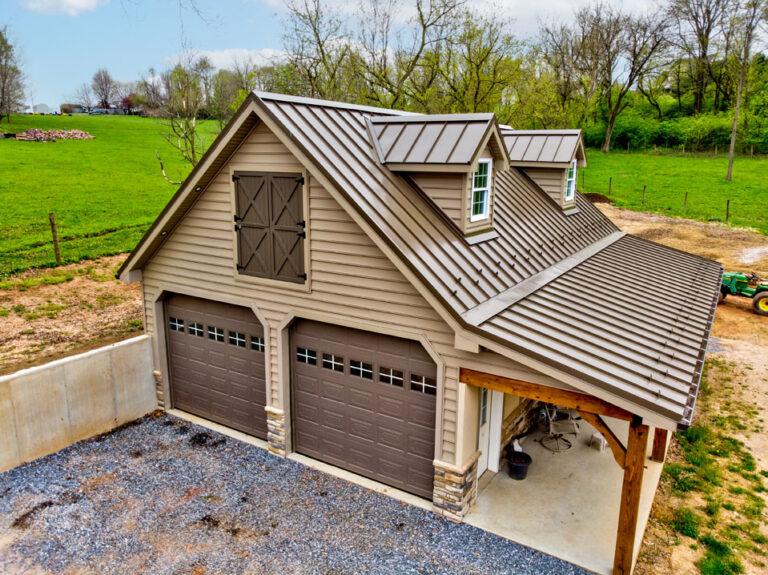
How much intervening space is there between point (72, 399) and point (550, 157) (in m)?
12.6

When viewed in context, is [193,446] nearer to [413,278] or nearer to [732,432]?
[413,278]

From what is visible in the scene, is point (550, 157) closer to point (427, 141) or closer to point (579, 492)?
point (427, 141)

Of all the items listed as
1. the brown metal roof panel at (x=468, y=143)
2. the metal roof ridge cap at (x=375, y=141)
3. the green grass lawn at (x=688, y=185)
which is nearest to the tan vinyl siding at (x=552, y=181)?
the brown metal roof panel at (x=468, y=143)

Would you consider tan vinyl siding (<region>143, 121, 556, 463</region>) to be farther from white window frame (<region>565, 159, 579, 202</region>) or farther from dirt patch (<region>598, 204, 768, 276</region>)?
dirt patch (<region>598, 204, 768, 276</region>)

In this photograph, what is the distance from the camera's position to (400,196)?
9.44 m

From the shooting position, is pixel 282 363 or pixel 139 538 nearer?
pixel 139 538

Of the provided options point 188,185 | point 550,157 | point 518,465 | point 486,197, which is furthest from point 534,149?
point 188,185

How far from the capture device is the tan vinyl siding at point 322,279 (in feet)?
27.5

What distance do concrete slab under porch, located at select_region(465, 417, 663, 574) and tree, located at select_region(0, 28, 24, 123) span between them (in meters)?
52.4

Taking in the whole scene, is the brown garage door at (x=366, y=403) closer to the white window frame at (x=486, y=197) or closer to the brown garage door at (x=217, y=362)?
the brown garage door at (x=217, y=362)

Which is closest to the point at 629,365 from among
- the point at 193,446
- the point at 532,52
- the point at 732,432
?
the point at 732,432

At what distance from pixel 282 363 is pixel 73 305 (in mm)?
10685

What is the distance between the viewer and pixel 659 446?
1032 cm

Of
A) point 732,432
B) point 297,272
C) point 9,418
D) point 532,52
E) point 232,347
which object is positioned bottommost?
point 732,432
